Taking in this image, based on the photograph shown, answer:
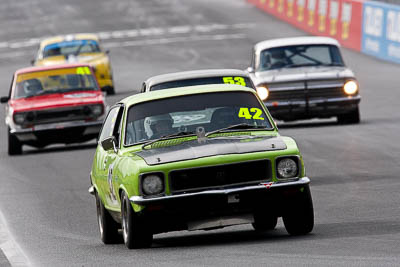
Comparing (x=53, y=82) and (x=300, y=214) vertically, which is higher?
(x=300, y=214)

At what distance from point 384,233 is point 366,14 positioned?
28088 mm

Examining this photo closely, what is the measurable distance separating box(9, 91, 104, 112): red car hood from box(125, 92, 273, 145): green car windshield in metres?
10.6

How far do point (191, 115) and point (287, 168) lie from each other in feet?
4.21

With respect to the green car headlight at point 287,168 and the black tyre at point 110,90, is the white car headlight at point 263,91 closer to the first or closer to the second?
the black tyre at point 110,90

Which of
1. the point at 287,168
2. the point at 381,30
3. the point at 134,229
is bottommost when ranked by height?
the point at 381,30

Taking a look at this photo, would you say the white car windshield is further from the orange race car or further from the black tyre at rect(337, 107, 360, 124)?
the orange race car

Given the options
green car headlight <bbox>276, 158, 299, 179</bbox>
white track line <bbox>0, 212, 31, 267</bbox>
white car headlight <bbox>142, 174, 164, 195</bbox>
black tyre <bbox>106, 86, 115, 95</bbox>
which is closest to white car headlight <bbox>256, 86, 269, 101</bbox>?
white track line <bbox>0, 212, 31, 267</bbox>

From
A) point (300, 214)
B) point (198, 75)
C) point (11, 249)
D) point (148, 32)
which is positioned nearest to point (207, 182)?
point (300, 214)

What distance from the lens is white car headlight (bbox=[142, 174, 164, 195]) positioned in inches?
392

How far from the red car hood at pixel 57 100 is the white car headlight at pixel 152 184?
1167 cm

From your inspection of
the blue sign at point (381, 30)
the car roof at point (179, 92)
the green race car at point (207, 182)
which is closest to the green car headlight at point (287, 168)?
the green race car at point (207, 182)

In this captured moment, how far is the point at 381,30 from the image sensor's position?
3656 cm

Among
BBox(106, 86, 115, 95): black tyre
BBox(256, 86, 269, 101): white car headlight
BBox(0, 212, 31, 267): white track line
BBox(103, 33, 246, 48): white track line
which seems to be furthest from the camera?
BBox(103, 33, 246, 48): white track line

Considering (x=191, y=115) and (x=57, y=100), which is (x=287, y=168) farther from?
(x=57, y=100)
